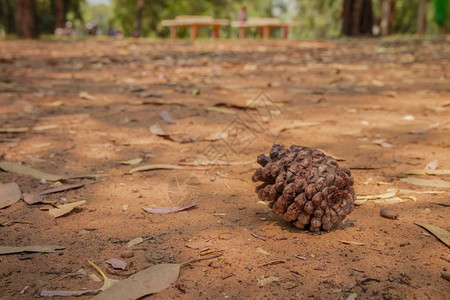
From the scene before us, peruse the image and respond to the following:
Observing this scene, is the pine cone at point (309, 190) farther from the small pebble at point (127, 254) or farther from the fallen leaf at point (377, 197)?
the small pebble at point (127, 254)

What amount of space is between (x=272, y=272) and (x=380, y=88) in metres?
3.24

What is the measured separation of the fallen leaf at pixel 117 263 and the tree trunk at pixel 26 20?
37.2ft

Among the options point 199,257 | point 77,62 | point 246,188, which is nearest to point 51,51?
point 77,62

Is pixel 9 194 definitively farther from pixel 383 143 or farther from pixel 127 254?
pixel 383 143

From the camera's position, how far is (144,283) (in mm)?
1244

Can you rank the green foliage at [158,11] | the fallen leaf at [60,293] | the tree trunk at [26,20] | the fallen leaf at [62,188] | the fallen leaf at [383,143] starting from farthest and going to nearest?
the green foliage at [158,11] → the tree trunk at [26,20] → the fallen leaf at [383,143] → the fallen leaf at [62,188] → the fallen leaf at [60,293]

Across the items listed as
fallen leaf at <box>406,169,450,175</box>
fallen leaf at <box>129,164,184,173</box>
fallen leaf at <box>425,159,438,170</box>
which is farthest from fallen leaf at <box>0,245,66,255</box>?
fallen leaf at <box>425,159,438,170</box>

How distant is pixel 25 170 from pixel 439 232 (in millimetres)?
1760

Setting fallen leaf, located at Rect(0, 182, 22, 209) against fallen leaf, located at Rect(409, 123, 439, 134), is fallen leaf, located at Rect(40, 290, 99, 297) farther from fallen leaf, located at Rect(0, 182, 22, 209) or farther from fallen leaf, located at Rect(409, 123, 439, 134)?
fallen leaf, located at Rect(409, 123, 439, 134)

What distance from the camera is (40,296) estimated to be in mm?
1187

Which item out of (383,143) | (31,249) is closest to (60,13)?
(383,143)

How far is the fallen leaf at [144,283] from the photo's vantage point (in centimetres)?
120

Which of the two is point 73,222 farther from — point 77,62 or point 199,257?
point 77,62

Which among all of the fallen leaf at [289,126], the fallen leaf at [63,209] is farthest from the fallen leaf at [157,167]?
the fallen leaf at [289,126]
